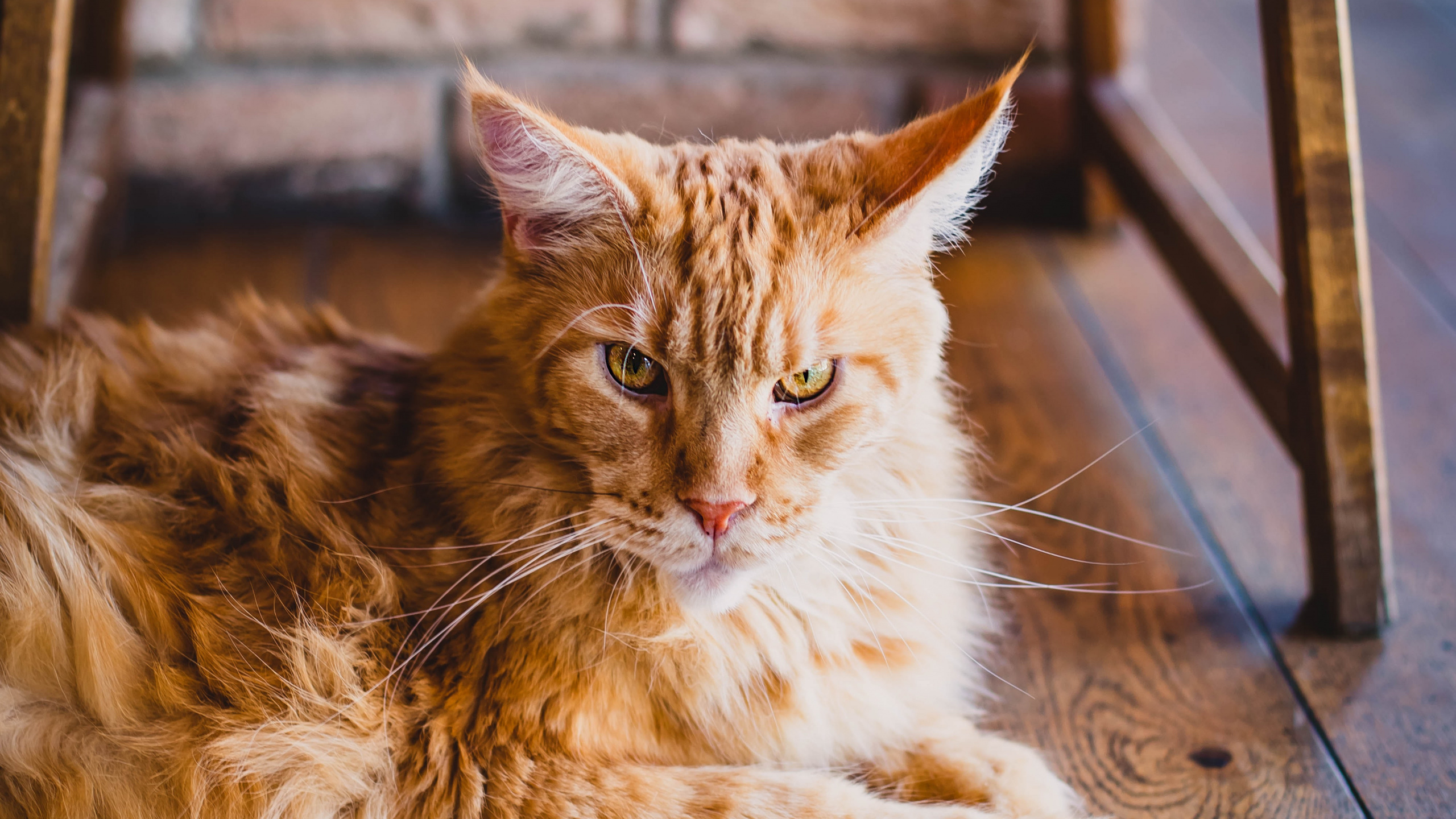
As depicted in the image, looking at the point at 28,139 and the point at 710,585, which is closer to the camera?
the point at 710,585

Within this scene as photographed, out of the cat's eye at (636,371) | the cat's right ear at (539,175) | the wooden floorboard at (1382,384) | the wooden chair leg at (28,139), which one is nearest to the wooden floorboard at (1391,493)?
the wooden floorboard at (1382,384)

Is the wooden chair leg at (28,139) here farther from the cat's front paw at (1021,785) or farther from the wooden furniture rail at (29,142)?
the cat's front paw at (1021,785)

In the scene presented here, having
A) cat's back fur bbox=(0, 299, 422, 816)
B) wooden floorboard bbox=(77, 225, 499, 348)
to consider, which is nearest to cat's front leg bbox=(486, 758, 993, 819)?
cat's back fur bbox=(0, 299, 422, 816)

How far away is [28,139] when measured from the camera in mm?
1368

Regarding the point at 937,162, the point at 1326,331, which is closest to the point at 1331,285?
the point at 1326,331

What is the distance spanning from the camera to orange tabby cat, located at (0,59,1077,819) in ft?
3.26

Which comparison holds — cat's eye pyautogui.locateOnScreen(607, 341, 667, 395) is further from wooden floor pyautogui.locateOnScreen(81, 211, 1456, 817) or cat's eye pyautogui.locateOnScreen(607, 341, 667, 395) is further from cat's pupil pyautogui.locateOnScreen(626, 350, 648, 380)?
wooden floor pyautogui.locateOnScreen(81, 211, 1456, 817)

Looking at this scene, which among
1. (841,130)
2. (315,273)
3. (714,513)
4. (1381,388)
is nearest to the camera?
(714,513)

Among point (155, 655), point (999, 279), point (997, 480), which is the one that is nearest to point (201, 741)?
point (155, 655)

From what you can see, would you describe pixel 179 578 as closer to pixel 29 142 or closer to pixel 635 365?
pixel 635 365

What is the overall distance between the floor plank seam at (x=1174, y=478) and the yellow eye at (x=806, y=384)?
0.77 meters

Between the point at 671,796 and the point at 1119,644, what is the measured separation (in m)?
0.72

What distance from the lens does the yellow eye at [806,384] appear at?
3.37 feet

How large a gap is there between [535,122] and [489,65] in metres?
1.48
